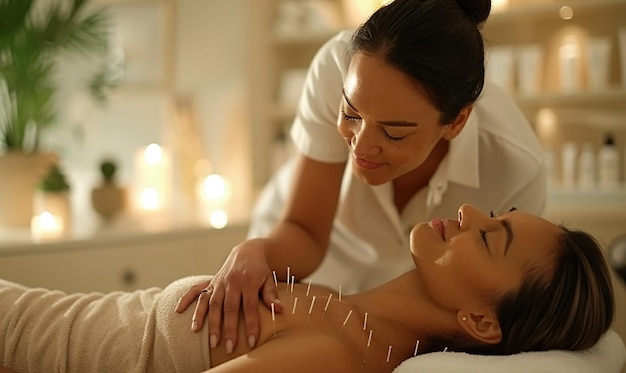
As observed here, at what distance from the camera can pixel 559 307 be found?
1275 millimetres

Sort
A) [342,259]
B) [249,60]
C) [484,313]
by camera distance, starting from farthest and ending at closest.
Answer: [249,60]
[342,259]
[484,313]

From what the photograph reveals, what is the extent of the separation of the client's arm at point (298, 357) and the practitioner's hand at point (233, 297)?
0.23ft

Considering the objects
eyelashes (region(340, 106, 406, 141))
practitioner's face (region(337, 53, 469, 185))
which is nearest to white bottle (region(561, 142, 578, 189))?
practitioner's face (region(337, 53, 469, 185))

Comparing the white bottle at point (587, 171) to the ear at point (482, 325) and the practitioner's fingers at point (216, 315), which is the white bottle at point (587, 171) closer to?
the ear at point (482, 325)

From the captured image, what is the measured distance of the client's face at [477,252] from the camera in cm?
A: 130

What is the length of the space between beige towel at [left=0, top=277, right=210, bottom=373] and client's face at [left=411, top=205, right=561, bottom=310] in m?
0.40

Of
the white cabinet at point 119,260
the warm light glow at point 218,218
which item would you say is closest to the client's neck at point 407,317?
the white cabinet at point 119,260

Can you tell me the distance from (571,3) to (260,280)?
78.8 inches

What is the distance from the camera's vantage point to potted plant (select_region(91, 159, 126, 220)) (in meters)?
2.85

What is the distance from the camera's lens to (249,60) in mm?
3350

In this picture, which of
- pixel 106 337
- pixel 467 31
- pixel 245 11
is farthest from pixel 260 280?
pixel 245 11

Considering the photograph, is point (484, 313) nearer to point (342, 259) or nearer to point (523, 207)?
point (523, 207)

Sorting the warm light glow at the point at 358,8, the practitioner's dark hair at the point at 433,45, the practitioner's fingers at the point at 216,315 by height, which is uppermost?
the warm light glow at the point at 358,8

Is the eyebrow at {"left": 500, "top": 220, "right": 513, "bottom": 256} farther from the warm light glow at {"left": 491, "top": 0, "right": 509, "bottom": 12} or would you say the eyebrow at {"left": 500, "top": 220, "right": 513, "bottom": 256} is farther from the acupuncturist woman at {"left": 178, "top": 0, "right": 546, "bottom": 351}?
the warm light glow at {"left": 491, "top": 0, "right": 509, "bottom": 12}
